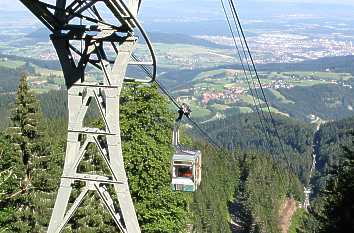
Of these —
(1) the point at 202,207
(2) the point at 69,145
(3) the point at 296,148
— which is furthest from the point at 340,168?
(3) the point at 296,148

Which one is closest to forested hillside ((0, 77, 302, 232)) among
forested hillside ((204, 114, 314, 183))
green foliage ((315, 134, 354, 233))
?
green foliage ((315, 134, 354, 233))

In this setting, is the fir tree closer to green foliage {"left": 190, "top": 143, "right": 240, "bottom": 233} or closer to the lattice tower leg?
the lattice tower leg

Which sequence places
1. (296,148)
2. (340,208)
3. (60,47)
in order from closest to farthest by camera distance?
(60,47)
(340,208)
(296,148)

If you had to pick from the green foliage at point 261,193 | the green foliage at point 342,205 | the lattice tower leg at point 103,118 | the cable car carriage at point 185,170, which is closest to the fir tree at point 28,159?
the green foliage at point 342,205

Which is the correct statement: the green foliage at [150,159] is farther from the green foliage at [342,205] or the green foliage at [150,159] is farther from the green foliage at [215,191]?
the green foliage at [215,191]

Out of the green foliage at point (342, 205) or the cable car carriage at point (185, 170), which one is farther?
the green foliage at point (342, 205)

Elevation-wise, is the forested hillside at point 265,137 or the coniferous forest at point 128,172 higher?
the coniferous forest at point 128,172

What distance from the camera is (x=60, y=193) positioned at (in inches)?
342

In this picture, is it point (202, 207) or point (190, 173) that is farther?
point (202, 207)

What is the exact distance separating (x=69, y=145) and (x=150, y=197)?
10.6 meters

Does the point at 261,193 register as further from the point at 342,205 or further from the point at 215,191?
the point at 342,205

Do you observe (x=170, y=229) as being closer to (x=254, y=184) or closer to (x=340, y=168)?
(x=340, y=168)

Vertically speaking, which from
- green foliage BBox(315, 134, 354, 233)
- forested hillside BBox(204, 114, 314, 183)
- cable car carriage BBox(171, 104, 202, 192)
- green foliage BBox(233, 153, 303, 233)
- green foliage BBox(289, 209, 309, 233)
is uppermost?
cable car carriage BBox(171, 104, 202, 192)

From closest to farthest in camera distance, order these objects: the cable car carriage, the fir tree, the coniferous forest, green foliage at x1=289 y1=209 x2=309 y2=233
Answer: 1. the cable car carriage
2. the coniferous forest
3. the fir tree
4. green foliage at x1=289 y1=209 x2=309 y2=233
